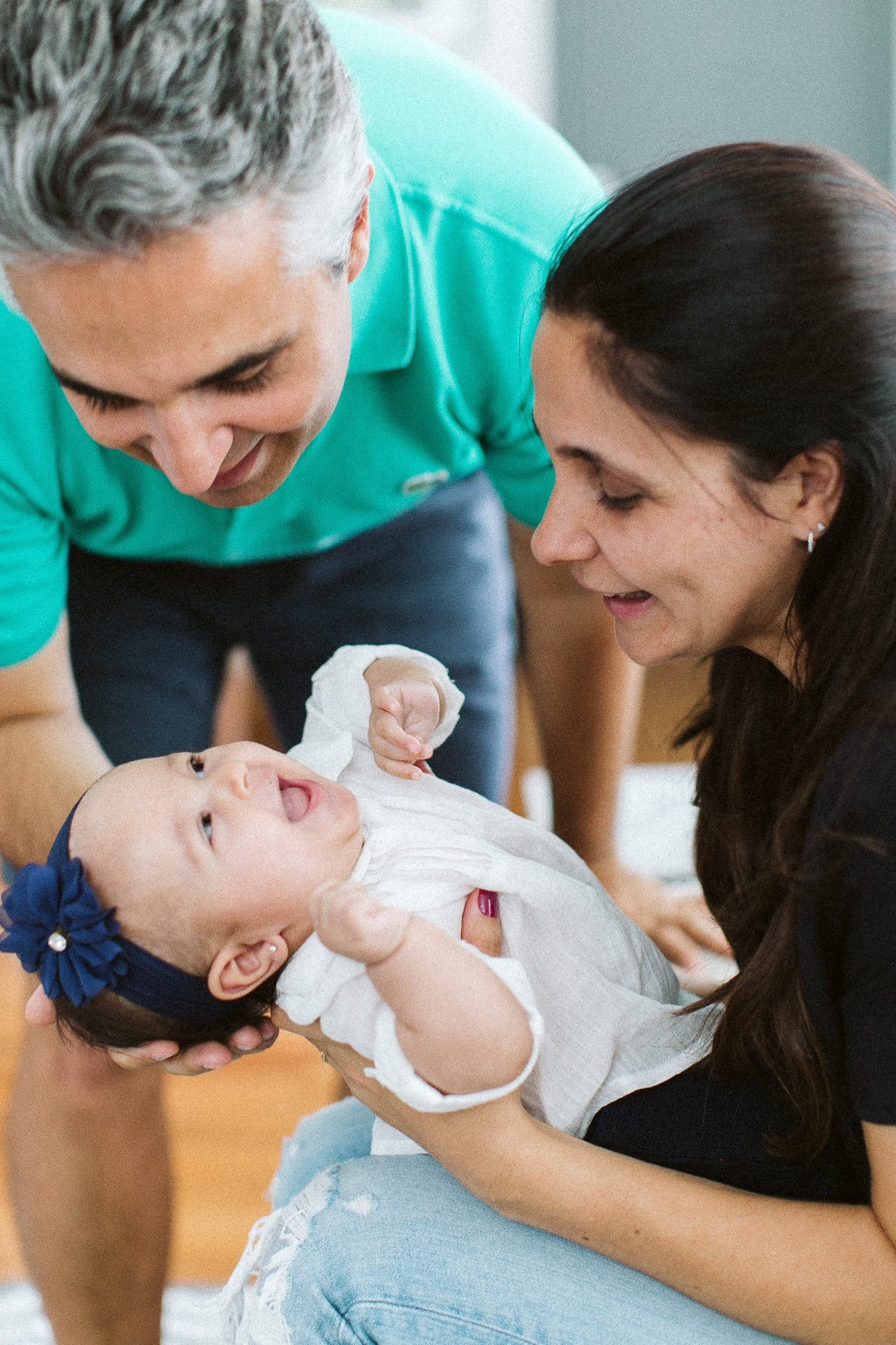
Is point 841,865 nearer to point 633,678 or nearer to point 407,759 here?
point 407,759

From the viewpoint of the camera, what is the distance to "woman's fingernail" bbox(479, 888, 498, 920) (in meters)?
1.19

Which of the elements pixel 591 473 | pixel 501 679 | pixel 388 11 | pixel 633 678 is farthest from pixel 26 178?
pixel 388 11

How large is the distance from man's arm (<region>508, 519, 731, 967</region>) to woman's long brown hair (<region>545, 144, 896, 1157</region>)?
0.66m

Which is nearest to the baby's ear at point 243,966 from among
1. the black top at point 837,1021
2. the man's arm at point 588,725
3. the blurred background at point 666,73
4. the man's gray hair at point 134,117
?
the black top at point 837,1021

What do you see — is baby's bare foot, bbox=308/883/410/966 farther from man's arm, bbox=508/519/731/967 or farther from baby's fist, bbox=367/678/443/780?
man's arm, bbox=508/519/731/967

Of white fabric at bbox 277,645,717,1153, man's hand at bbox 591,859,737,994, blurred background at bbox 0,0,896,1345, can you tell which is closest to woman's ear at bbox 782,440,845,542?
white fabric at bbox 277,645,717,1153

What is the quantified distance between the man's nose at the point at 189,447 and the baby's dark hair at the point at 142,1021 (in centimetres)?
44

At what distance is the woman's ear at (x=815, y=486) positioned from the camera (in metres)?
0.99

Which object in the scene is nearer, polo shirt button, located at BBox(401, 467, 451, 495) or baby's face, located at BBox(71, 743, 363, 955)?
baby's face, located at BBox(71, 743, 363, 955)

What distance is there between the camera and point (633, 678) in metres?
1.96

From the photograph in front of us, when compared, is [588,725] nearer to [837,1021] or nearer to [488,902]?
[488,902]

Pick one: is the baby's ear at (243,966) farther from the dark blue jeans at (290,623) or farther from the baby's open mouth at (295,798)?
the dark blue jeans at (290,623)

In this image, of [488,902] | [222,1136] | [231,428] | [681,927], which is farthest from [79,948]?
[222,1136]

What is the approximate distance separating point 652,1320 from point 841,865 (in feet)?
1.30
